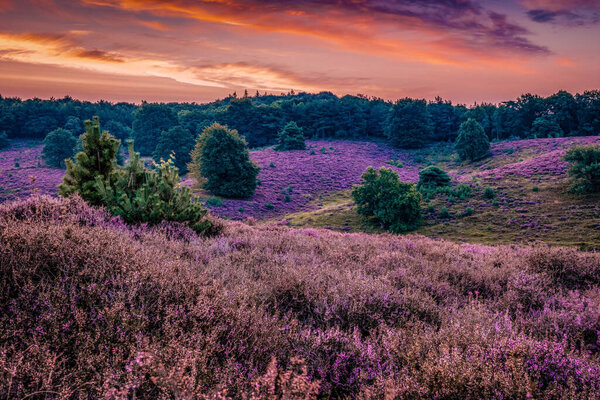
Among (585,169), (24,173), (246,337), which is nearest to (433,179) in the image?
(585,169)

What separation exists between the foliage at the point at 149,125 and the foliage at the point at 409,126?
63148 millimetres

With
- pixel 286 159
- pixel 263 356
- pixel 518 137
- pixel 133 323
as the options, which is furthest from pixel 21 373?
pixel 518 137

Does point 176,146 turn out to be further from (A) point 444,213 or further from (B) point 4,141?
(A) point 444,213

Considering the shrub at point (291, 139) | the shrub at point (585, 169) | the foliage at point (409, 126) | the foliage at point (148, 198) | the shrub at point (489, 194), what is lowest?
the shrub at point (489, 194)

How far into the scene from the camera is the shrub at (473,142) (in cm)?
5712

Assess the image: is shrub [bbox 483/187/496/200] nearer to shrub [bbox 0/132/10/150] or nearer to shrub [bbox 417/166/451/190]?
shrub [bbox 417/166/451/190]

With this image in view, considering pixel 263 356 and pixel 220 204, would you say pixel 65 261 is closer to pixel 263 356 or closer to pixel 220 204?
pixel 263 356

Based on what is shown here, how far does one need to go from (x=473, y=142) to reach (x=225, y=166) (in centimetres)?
4754

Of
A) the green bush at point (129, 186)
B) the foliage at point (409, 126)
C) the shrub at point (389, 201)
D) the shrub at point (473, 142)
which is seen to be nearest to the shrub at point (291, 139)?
the foliage at point (409, 126)

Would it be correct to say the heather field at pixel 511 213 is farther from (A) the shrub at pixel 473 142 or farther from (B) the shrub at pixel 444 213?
(A) the shrub at pixel 473 142

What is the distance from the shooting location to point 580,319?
14.4 ft

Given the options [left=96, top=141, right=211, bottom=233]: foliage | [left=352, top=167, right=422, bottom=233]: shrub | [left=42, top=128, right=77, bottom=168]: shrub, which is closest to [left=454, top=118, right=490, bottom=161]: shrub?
[left=352, top=167, right=422, bottom=233]: shrub

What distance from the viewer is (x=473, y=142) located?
188 feet

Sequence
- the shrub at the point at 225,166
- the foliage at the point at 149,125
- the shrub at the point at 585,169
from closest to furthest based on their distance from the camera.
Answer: the shrub at the point at 585,169 → the shrub at the point at 225,166 → the foliage at the point at 149,125
